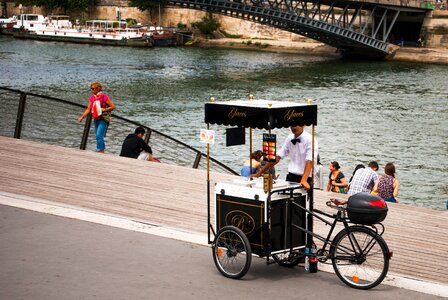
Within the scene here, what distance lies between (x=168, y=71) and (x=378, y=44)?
742 inches

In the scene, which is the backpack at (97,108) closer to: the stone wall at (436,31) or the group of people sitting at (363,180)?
the group of people sitting at (363,180)

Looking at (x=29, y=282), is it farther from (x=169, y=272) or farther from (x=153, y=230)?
(x=153, y=230)

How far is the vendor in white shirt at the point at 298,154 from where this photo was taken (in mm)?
10156

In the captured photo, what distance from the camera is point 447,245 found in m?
11.0

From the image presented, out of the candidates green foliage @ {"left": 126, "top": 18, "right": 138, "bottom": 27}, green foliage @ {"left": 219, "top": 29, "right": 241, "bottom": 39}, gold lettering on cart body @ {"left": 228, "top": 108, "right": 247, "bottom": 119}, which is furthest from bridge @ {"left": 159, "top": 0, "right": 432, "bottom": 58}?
gold lettering on cart body @ {"left": 228, "top": 108, "right": 247, "bottom": 119}

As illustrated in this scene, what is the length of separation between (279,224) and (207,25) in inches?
3315

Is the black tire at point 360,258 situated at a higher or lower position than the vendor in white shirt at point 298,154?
lower

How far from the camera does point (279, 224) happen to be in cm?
973

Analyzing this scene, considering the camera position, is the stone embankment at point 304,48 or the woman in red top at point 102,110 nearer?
the woman in red top at point 102,110

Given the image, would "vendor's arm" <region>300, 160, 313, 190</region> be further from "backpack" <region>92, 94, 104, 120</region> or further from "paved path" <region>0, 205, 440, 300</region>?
"backpack" <region>92, 94, 104, 120</region>

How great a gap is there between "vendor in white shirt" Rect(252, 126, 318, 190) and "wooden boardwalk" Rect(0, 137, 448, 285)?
3.59 feet

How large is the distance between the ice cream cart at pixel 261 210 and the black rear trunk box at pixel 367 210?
24.1 inches

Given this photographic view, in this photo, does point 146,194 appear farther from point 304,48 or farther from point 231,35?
point 231,35

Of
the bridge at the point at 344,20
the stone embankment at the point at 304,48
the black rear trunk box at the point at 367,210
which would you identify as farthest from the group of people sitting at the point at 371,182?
the stone embankment at the point at 304,48
